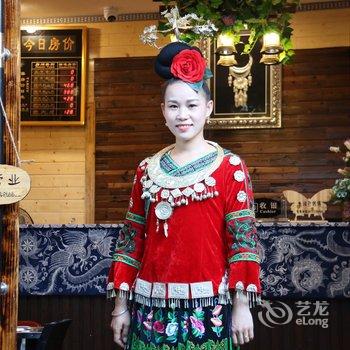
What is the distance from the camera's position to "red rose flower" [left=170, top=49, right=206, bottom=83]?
7.50 ft

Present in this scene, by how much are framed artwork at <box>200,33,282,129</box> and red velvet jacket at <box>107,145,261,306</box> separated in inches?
191

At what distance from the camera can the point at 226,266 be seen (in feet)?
7.49

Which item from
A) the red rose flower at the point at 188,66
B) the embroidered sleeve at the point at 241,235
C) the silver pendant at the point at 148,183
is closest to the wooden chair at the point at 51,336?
the silver pendant at the point at 148,183

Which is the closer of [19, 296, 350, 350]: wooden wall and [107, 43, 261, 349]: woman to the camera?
[107, 43, 261, 349]: woman

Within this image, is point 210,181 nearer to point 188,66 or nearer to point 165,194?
point 165,194

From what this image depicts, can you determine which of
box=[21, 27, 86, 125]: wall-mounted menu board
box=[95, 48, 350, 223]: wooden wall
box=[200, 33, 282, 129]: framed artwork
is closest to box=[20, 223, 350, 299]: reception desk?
box=[95, 48, 350, 223]: wooden wall

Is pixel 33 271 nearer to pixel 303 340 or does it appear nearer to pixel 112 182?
pixel 303 340

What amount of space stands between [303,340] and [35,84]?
4.46 meters

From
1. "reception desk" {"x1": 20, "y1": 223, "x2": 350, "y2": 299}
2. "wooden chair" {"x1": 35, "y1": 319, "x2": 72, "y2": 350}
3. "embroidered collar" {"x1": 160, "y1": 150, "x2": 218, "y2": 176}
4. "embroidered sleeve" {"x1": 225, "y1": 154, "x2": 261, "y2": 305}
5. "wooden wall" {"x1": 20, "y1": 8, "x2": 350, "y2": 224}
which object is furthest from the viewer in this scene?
"wooden wall" {"x1": 20, "y1": 8, "x2": 350, "y2": 224}

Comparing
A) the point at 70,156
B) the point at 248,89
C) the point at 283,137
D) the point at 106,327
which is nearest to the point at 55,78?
the point at 70,156

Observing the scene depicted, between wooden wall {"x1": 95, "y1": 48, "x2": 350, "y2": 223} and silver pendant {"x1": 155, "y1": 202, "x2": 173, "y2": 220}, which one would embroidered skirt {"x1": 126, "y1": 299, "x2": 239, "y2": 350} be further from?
wooden wall {"x1": 95, "y1": 48, "x2": 350, "y2": 223}

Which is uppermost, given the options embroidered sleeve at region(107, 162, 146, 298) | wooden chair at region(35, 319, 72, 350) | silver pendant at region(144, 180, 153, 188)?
silver pendant at region(144, 180, 153, 188)

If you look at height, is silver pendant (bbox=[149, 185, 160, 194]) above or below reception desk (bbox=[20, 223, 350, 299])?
above

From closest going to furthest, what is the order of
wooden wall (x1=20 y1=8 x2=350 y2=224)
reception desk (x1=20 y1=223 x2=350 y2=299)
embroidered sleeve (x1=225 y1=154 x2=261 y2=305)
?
1. embroidered sleeve (x1=225 y1=154 x2=261 y2=305)
2. reception desk (x1=20 y1=223 x2=350 y2=299)
3. wooden wall (x1=20 y1=8 x2=350 y2=224)
